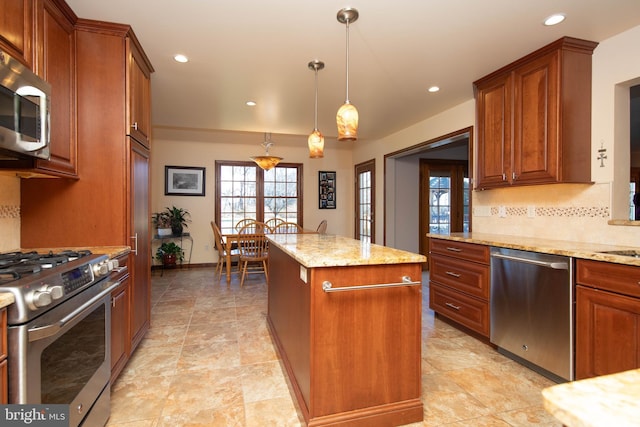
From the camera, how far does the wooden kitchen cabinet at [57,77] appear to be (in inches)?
67.4

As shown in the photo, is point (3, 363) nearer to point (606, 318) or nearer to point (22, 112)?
point (22, 112)

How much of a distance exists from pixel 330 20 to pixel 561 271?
2227 mm

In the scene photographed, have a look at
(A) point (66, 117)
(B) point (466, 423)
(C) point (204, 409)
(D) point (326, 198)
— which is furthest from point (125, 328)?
(D) point (326, 198)

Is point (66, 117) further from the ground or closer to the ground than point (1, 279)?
further from the ground

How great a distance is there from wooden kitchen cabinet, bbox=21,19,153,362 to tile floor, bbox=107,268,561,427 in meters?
0.42

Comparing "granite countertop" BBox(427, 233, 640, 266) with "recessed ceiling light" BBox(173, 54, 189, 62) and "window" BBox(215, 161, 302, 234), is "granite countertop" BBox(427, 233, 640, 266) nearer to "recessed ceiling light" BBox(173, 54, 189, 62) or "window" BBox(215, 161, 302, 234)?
"recessed ceiling light" BBox(173, 54, 189, 62)

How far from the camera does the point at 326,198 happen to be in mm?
6855

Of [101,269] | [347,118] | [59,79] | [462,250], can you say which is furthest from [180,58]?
[462,250]

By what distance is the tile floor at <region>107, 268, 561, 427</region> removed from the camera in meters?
1.75

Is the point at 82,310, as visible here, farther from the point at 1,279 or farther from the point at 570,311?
the point at 570,311

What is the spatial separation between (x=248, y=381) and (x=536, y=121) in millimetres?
2926

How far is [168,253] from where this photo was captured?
5.70 m

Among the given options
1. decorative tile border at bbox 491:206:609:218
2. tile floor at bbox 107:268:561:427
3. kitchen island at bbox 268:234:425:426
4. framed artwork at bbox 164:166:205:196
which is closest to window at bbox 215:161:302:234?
framed artwork at bbox 164:166:205:196

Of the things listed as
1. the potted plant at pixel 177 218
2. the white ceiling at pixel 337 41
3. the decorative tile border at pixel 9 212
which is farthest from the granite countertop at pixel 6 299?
the potted plant at pixel 177 218
